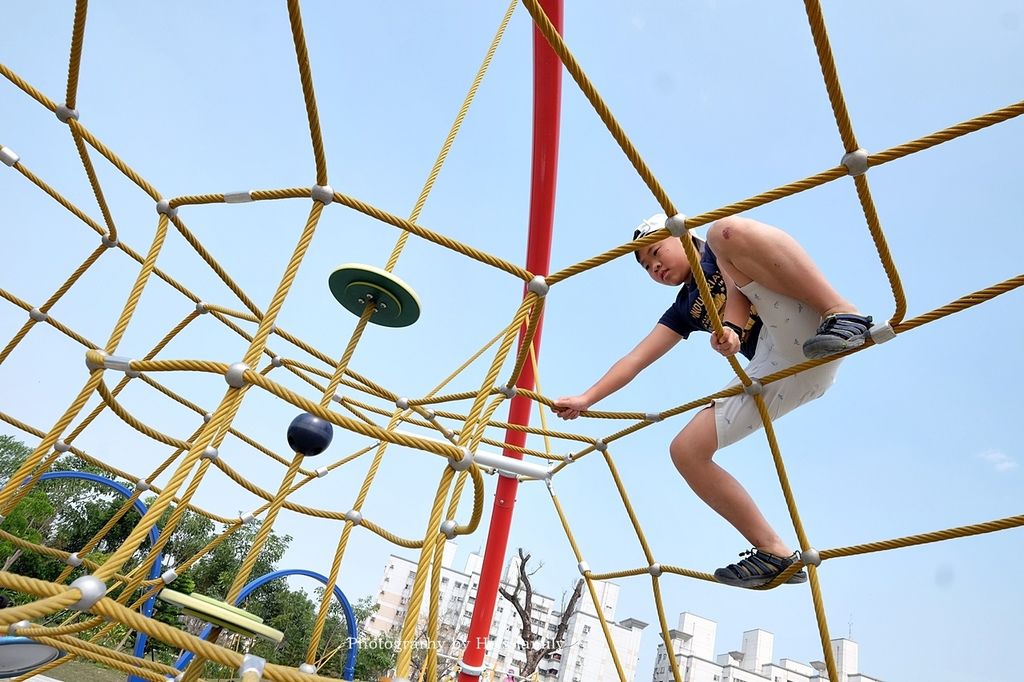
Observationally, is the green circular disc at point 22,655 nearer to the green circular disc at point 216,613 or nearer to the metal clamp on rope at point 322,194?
the green circular disc at point 216,613

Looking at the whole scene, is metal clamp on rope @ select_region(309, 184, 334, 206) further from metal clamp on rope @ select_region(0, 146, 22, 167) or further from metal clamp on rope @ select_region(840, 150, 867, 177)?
metal clamp on rope @ select_region(0, 146, 22, 167)

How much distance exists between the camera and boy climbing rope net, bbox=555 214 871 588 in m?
1.12

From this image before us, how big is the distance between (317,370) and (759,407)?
148cm

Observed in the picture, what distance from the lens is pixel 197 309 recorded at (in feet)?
6.52

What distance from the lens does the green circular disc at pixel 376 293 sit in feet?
3.28

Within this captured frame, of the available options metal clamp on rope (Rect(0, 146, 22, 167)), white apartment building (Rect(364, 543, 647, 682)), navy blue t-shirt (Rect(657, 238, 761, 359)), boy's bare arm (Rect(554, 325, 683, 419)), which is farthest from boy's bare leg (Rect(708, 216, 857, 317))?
white apartment building (Rect(364, 543, 647, 682))

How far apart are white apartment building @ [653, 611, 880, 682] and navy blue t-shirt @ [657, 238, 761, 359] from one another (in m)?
21.8

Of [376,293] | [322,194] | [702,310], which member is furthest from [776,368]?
[322,194]

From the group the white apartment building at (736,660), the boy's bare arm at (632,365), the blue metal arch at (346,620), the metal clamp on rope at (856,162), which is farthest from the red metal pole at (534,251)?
the white apartment building at (736,660)

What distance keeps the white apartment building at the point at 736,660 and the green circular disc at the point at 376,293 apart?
881 inches

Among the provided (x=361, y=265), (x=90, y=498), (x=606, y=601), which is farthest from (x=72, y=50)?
(x=606, y=601)

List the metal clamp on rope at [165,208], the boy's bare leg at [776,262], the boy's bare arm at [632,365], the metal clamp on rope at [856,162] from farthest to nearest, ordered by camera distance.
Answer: the boy's bare arm at [632,365]
the metal clamp on rope at [165,208]
the boy's bare leg at [776,262]
the metal clamp on rope at [856,162]

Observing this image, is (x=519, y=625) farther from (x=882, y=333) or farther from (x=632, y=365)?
(x=882, y=333)

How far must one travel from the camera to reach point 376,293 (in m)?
1.04
